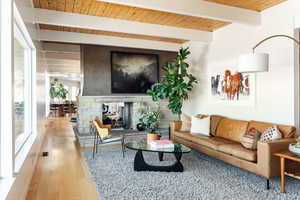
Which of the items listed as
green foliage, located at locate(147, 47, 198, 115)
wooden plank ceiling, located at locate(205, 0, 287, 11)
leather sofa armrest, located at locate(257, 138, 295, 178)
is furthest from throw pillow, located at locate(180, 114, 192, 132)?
wooden plank ceiling, located at locate(205, 0, 287, 11)

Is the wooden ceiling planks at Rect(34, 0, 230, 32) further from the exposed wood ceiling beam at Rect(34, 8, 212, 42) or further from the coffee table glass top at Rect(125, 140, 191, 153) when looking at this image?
the coffee table glass top at Rect(125, 140, 191, 153)

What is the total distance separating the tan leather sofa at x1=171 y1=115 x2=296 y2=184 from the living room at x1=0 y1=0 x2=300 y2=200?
0.02 metres

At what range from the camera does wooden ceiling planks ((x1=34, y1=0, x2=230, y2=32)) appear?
12.6 ft

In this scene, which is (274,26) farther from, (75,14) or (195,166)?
(75,14)

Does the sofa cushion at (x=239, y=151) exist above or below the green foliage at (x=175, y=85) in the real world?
below

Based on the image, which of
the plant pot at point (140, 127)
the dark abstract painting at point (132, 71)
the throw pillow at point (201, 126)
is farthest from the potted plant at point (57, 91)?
the throw pillow at point (201, 126)

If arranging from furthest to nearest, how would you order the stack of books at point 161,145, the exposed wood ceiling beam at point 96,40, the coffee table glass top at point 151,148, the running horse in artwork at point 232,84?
1. the exposed wood ceiling beam at point 96,40
2. the running horse in artwork at point 232,84
3. the stack of books at point 161,145
4. the coffee table glass top at point 151,148

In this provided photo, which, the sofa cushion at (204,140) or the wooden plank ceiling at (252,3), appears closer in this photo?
the wooden plank ceiling at (252,3)

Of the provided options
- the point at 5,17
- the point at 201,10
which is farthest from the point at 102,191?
the point at 201,10

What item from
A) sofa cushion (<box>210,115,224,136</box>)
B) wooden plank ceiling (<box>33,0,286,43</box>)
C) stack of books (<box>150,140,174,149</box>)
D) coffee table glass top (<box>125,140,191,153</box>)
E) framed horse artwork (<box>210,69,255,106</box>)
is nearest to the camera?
coffee table glass top (<box>125,140,191,153</box>)

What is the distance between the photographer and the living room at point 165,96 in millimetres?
2834

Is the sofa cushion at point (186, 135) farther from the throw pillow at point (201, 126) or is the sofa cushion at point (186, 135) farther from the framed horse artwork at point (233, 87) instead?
the framed horse artwork at point (233, 87)

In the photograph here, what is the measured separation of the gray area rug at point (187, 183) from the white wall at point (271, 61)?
1195mm

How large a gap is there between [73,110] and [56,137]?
803 centimetres
